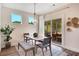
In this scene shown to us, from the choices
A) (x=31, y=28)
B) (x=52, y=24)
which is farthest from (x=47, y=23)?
(x=31, y=28)

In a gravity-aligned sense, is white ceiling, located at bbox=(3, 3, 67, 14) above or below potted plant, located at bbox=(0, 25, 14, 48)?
above

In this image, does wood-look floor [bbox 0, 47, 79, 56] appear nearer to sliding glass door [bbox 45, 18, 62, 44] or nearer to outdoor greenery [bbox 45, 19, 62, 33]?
sliding glass door [bbox 45, 18, 62, 44]

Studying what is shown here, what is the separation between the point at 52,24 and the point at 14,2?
3.67 ft

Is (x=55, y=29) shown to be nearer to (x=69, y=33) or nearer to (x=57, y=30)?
(x=57, y=30)

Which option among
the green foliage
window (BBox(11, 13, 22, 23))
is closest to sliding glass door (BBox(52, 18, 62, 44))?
window (BBox(11, 13, 22, 23))

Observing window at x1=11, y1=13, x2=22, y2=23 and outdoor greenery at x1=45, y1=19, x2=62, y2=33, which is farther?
outdoor greenery at x1=45, y1=19, x2=62, y2=33

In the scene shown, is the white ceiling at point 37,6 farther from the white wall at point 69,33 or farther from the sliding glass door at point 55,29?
the sliding glass door at point 55,29

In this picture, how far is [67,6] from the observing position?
2.21 m

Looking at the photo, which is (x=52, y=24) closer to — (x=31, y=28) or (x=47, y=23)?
(x=47, y=23)

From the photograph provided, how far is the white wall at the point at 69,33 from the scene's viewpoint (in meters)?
2.19

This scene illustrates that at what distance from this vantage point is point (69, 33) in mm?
2275

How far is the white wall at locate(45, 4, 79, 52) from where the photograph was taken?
7.17ft

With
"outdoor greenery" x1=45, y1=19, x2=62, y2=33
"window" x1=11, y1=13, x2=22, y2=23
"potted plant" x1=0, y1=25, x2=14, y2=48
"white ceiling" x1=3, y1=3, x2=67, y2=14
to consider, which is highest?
"white ceiling" x1=3, y1=3, x2=67, y2=14

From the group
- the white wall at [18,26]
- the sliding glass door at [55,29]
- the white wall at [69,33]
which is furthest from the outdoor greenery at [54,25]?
the white wall at [18,26]
